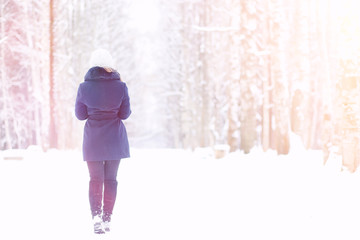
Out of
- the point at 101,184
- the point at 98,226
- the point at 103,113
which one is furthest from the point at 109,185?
the point at 103,113

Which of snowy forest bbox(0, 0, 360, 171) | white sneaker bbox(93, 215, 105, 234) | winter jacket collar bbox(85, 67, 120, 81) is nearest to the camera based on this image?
white sneaker bbox(93, 215, 105, 234)

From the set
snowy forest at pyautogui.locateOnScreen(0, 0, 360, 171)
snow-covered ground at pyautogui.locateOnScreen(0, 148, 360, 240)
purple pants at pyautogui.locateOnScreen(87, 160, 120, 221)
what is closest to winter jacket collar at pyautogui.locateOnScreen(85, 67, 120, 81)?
purple pants at pyautogui.locateOnScreen(87, 160, 120, 221)

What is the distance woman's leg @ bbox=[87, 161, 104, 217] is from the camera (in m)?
5.29

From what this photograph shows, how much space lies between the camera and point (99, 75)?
536 cm

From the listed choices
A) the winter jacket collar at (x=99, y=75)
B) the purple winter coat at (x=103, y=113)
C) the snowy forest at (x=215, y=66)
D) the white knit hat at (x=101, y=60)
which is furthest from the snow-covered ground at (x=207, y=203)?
the white knit hat at (x=101, y=60)

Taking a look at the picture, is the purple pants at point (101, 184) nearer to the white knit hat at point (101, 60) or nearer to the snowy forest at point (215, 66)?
the white knit hat at point (101, 60)

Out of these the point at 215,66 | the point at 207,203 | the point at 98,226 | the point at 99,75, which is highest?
the point at 215,66

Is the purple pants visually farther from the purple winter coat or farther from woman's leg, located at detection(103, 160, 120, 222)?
the purple winter coat

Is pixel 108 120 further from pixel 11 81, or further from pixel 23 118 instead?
pixel 23 118

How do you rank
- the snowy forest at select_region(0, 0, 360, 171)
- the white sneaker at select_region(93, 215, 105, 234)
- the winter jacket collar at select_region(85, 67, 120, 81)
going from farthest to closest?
the snowy forest at select_region(0, 0, 360, 171) < the winter jacket collar at select_region(85, 67, 120, 81) < the white sneaker at select_region(93, 215, 105, 234)

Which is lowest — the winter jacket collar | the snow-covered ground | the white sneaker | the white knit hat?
the snow-covered ground

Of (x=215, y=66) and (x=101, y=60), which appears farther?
(x=215, y=66)

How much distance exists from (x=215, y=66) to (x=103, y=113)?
17.8 meters

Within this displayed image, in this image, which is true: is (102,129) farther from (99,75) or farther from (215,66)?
(215,66)
